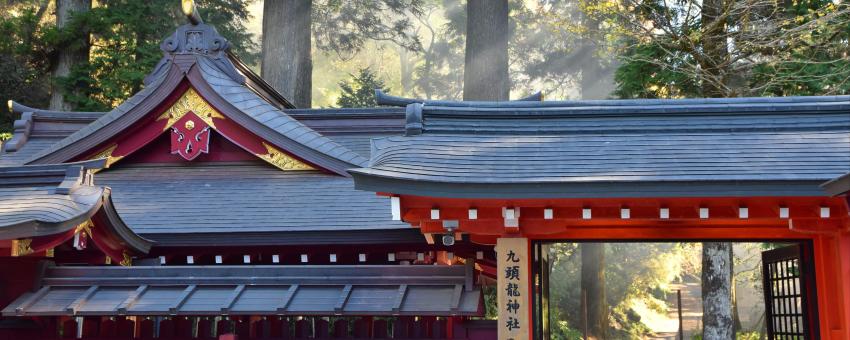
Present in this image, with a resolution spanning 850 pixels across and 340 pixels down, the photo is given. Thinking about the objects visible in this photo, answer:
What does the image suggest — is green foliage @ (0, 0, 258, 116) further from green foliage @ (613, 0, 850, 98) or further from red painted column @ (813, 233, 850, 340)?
red painted column @ (813, 233, 850, 340)

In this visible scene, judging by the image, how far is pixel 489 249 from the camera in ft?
32.9

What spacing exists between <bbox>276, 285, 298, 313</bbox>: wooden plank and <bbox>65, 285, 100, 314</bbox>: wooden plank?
2.10m

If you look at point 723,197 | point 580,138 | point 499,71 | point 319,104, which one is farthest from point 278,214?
point 319,104

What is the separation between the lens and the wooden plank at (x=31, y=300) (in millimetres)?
9070

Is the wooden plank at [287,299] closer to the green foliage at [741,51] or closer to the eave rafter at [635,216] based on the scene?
the eave rafter at [635,216]

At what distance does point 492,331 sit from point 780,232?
319 centimetres

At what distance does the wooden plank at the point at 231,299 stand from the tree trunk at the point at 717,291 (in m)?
9.38

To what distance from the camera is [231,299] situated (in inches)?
360

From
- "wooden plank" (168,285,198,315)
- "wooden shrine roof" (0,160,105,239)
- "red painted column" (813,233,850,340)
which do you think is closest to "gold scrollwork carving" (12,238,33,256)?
"wooden shrine roof" (0,160,105,239)

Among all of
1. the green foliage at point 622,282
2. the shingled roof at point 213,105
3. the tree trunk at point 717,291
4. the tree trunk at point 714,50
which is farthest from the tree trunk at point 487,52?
the shingled roof at point 213,105

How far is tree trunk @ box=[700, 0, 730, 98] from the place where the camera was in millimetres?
14852

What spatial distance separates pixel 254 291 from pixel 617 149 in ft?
13.4

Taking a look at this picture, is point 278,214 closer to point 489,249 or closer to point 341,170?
point 341,170

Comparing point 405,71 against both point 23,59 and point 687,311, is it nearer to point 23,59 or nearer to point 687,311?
point 687,311
